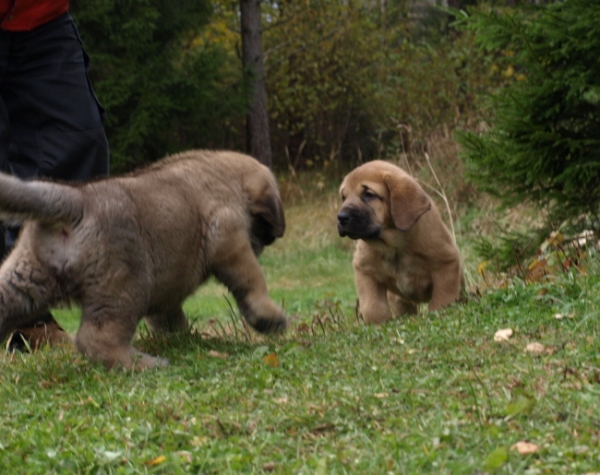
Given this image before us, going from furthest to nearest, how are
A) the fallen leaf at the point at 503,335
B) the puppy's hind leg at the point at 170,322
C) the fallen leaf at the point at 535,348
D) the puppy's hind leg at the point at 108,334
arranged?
the puppy's hind leg at the point at 170,322 < the puppy's hind leg at the point at 108,334 < the fallen leaf at the point at 503,335 < the fallen leaf at the point at 535,348

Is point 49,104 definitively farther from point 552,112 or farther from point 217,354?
point 552,112

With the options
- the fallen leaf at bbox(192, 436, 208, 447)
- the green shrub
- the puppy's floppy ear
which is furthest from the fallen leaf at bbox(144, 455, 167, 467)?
the green shrub

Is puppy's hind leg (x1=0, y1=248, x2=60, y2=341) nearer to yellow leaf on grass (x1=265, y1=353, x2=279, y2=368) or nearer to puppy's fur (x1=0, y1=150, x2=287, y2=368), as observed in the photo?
puppy's fur (x1=0, y1=150, x2=287, y2=368)

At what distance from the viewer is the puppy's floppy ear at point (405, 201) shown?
19.6 feet

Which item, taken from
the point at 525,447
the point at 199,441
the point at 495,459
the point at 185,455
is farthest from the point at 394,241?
the point at 495,459

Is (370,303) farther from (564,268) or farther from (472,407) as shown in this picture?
(472,407)

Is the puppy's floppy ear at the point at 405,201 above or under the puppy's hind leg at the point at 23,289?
under

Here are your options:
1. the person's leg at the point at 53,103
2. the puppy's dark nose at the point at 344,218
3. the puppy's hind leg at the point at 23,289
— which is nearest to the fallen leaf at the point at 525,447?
the puppy's hind leg at the point at 23,289

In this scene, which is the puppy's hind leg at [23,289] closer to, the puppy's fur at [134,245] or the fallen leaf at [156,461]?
the puppy's fur at [134,245]

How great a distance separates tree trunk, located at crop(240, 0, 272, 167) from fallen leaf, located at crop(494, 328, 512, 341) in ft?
45.4

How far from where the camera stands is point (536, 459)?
2955 mm

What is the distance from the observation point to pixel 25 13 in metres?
5.77

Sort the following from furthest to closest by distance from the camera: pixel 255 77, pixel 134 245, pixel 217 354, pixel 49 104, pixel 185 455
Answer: pixel 255 77 → pixel 49 104 → pixel 217 354 → pixel 134 245 → pixel 185 455

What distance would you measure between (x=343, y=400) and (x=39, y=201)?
6.03ft
